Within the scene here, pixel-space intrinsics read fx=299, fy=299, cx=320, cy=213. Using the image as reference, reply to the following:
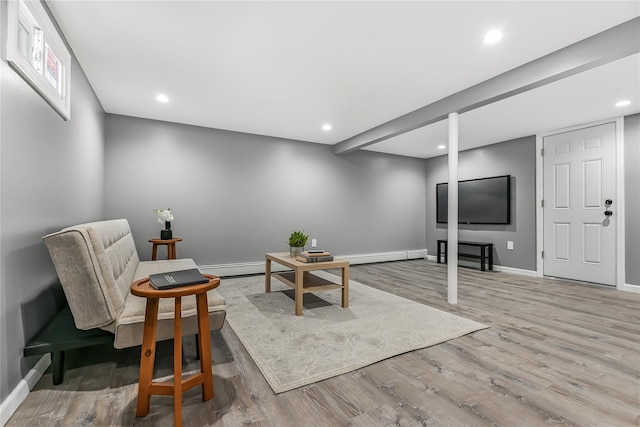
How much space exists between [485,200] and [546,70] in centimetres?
324

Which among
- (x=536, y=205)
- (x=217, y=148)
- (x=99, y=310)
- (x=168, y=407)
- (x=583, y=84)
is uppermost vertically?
(x=583, y=84)

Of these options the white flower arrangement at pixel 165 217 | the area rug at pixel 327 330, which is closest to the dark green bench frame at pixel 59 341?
the area rug at pixel 327 330

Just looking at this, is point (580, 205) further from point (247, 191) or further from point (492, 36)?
point (247, 191)

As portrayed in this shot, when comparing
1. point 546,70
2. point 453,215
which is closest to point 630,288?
point 453,215

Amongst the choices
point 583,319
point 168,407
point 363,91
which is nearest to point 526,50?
point 363,91

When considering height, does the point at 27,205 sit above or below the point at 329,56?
below

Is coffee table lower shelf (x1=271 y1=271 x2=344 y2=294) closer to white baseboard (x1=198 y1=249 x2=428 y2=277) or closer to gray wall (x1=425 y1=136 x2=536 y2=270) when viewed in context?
white baseboard (x1=198 y1=249 x2=428 y2=277)

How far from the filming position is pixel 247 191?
4.75 metres

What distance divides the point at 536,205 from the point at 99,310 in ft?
18.1

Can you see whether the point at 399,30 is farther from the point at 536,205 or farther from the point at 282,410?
the point at 536,205

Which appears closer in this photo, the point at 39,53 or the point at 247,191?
the point at 39,53

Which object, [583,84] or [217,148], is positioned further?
[217,148]

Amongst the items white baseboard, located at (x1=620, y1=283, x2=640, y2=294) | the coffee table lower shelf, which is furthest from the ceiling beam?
white baseboard, located at (x1=620, y1=283, x2=640, y2=294)

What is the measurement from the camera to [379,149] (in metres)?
5.84
